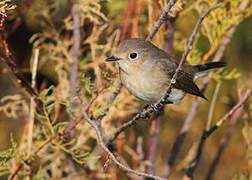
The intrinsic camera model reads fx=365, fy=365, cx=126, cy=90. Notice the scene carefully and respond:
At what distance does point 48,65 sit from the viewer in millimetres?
3568

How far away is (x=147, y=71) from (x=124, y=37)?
441mm

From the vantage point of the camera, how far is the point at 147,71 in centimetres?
273

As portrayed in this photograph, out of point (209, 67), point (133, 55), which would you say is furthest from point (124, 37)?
point (209, 67)

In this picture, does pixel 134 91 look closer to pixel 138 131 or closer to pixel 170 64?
pixel 170 64

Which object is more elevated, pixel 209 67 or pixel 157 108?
pixel 209 67

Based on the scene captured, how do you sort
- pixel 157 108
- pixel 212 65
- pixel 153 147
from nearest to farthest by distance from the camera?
pixel 157 108
pixel 153 147
pixel 212 65

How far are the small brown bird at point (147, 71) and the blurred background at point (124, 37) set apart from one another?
0.10 meters

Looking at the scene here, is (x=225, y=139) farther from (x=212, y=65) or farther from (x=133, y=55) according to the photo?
(x=133, y=55)

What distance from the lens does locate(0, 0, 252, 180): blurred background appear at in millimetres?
2709

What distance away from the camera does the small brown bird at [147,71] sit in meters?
2.59

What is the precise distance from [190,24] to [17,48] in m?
1.75

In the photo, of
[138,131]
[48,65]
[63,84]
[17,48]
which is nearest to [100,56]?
[63,84]

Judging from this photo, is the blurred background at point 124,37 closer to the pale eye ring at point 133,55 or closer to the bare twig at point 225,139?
the bare twig at point 225,139

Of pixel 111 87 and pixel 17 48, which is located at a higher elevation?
pixel 17 48
